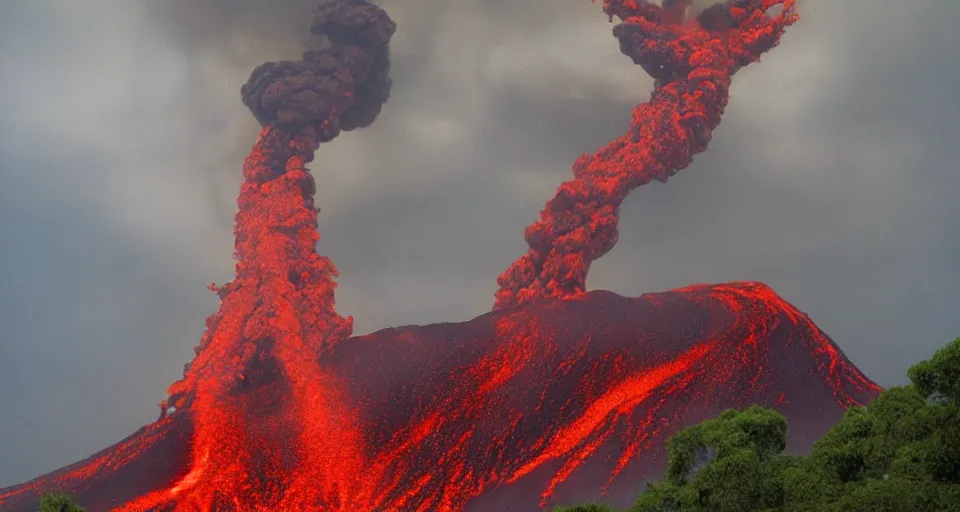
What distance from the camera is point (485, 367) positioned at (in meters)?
38.0

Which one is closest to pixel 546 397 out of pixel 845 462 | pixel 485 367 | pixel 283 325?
pixel 485 367

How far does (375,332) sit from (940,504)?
35578 millimetres

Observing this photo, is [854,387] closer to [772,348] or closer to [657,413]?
[772,348]

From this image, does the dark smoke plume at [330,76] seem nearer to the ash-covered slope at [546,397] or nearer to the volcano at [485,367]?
the volcano at [485,367]

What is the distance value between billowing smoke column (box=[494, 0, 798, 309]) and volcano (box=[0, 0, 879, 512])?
13 centimetres

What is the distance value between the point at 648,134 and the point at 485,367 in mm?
18265

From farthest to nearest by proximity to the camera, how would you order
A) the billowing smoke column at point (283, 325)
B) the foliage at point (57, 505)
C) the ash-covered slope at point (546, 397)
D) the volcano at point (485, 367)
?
the billowing smoke column at point (283, 325), the volcano at point (485, 367), the ash-covered slope at point (546, 397), the foliage at point (57, 505)

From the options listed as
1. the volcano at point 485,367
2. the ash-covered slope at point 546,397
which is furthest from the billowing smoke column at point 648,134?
the ash-covered slope at point 546,397

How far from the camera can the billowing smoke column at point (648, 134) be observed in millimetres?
43844

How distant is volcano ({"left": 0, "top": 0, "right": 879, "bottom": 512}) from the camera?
107ft

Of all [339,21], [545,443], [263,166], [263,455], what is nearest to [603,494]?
[545,443]

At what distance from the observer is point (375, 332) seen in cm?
4250

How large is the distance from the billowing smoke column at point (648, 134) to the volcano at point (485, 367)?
5.3 inches

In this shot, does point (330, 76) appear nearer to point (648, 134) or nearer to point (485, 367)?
point (648, 134)
